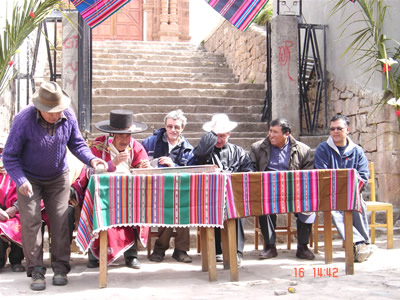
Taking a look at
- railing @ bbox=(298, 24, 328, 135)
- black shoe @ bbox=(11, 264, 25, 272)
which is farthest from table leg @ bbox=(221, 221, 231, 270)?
railing @ bbox=(298, 24, 328, 135)

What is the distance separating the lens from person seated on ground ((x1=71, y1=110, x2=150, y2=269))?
4.78m

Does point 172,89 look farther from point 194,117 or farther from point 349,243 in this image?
point 349,243

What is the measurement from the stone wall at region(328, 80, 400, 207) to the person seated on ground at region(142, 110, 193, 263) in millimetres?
2667

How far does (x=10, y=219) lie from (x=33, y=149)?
95 cm

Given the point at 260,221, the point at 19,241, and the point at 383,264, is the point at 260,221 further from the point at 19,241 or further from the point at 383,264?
the point at 19,241

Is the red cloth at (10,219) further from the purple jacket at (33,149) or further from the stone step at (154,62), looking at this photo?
the stone step at (154,62)

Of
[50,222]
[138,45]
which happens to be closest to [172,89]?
[138,45]

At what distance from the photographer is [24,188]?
4.08m

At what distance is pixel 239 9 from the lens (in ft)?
23.8

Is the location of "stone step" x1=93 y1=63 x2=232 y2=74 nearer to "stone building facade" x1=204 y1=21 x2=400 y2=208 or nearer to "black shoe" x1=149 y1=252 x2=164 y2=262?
"stone building facade" x1=204 y1=21 x2=400 y2=208

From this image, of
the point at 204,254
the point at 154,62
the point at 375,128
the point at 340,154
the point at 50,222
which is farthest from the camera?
the point at 154,62

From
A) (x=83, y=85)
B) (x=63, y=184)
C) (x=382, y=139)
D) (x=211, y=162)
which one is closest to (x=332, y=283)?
(x=211, y=162)

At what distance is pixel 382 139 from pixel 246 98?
3.70 m
